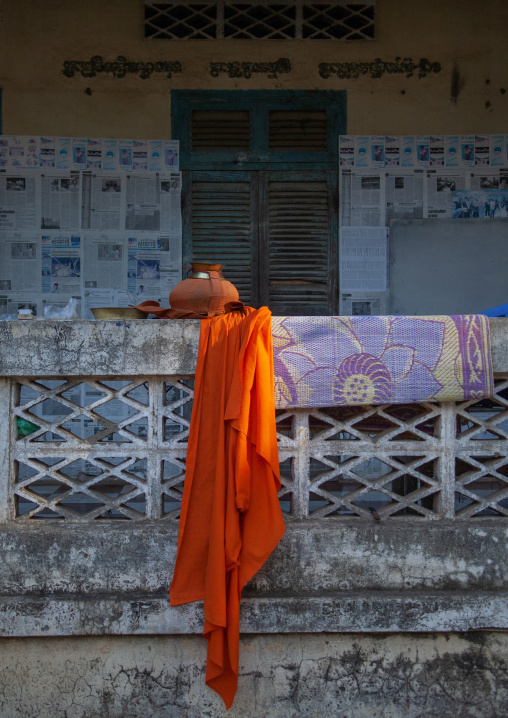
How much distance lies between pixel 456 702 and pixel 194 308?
2.15 metres

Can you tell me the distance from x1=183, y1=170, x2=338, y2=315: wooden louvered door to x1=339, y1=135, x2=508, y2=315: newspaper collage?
155 millimetres

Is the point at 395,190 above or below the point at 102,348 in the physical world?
above

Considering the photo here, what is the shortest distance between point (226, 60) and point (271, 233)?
148 centimetres

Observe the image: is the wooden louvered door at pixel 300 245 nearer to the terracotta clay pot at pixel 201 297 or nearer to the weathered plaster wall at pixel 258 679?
the terracotta clay pot at pixel 201 297

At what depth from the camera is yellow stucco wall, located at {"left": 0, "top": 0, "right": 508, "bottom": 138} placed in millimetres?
5188

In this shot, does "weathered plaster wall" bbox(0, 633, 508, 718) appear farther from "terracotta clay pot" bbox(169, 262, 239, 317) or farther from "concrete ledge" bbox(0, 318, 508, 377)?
"terracotta clay pot" bbox(169, 262, 239, 317)

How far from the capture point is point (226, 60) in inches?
205

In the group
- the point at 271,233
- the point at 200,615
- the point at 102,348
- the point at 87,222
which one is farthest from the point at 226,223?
the point at 200,615

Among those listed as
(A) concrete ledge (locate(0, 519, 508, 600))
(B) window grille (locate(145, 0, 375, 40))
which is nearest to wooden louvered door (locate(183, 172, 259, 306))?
(B) window grille (locate(145, 0, 375, 40))

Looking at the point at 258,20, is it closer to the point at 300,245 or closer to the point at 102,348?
the point at 300,245

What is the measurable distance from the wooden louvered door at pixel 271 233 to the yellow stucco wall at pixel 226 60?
2.06 feet

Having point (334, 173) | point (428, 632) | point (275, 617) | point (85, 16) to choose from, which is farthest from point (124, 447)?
point (85, 16)

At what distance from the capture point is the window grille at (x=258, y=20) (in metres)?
5.17

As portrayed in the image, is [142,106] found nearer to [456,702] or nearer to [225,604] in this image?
[225,604]
